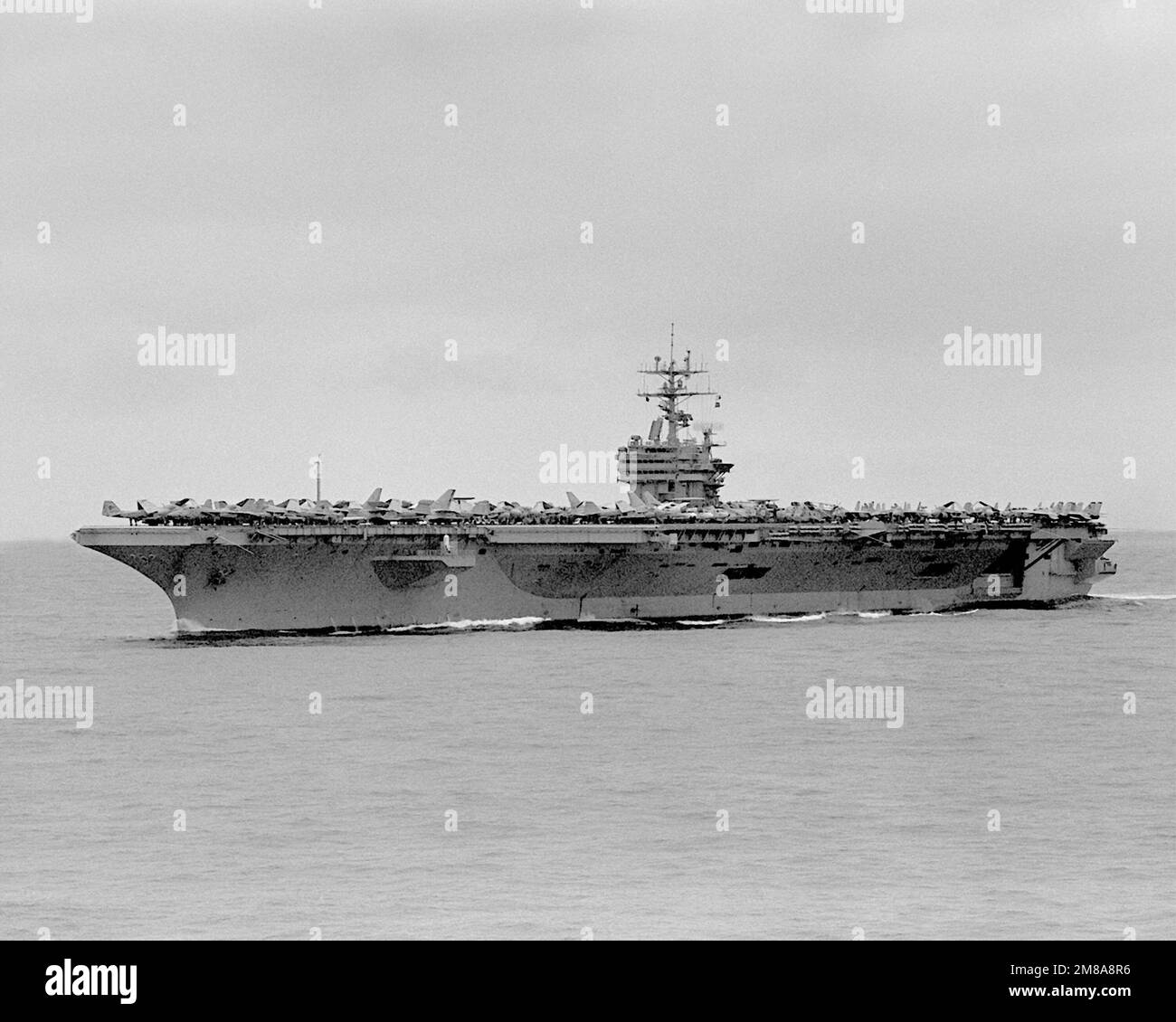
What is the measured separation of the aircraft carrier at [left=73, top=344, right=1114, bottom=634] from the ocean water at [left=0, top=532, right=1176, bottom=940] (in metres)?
1.11

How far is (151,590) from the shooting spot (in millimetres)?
64688

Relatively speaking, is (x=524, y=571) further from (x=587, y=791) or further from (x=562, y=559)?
(x=587, y=791)

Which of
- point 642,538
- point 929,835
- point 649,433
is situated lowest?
point 929,835

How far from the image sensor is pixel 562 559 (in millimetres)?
31766

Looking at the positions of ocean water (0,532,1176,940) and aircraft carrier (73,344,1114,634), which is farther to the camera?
aircraft carrier (73,344,1114,634)

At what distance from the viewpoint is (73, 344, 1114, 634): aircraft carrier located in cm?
2978

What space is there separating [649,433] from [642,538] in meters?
9.64

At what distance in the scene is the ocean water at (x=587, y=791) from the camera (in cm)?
1224

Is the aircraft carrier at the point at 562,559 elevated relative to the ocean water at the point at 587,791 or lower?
elevated

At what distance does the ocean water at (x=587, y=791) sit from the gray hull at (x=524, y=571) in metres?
1.06

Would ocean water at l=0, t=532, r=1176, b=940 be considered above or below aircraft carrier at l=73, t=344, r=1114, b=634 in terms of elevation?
below

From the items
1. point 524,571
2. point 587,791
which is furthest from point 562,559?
point 587,791
